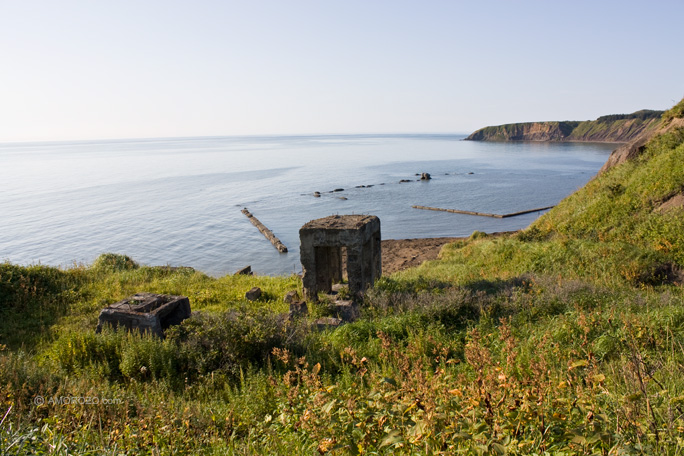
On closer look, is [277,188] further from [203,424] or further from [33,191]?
[203,424]

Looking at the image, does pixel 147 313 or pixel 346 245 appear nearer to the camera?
pixel 147 313

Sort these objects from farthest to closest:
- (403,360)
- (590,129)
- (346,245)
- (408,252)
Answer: (590,129) < (408,252) < (346,245) < (403,360)

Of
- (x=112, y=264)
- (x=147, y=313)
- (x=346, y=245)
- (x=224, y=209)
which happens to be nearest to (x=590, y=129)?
(x=224, y=209)

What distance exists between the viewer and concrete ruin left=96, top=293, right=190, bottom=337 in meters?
9.63

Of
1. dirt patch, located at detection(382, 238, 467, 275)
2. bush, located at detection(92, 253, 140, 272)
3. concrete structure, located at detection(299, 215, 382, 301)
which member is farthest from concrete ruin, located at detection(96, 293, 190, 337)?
dirt patch, located at detection(382, 238, 467, 275)

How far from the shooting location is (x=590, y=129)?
16312 cm

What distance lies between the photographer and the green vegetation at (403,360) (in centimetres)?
297

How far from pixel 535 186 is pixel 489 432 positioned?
5908cm

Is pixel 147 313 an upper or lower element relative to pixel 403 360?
lower

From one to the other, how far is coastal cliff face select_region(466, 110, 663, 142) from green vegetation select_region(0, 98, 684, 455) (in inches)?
5364

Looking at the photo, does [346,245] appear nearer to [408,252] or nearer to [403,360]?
[403,360]

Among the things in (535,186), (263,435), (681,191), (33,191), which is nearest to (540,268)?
(681,191)

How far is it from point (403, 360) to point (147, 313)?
7224 millimetres

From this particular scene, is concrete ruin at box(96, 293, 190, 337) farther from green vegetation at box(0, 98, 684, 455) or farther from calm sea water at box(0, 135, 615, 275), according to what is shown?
calm sea water at box(0, 135, 615, 275)
